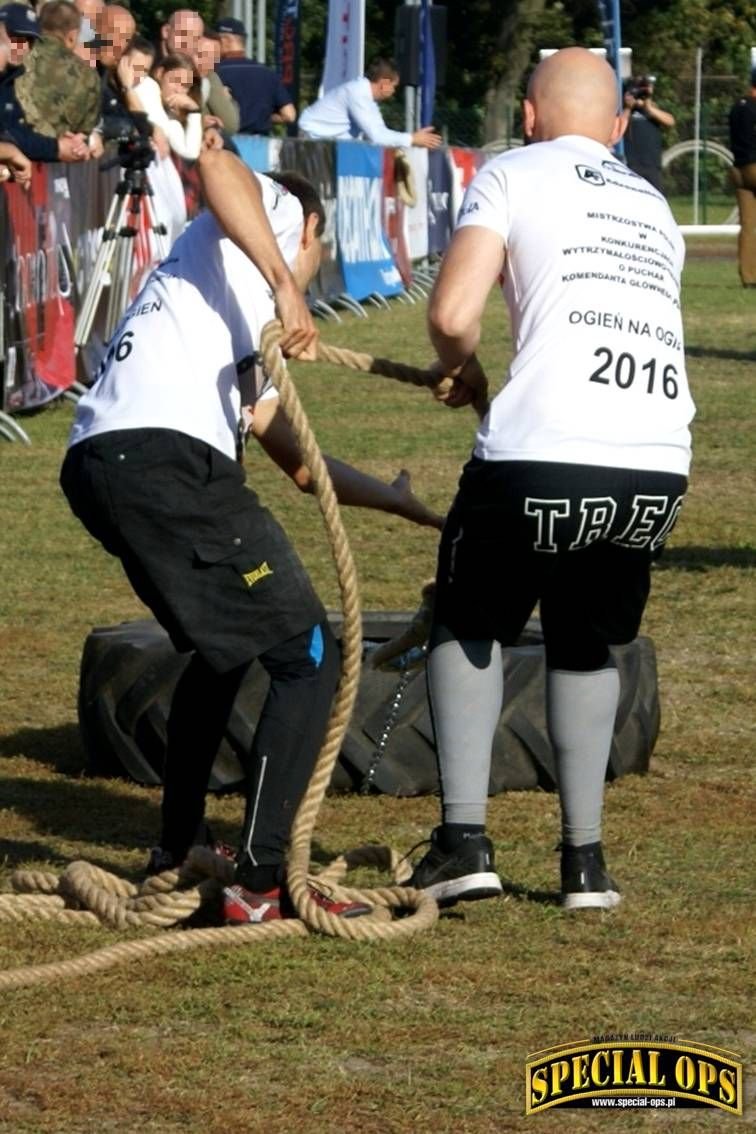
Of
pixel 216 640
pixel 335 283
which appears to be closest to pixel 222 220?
pixel 216 640

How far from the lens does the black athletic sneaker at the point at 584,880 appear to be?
4867 mm

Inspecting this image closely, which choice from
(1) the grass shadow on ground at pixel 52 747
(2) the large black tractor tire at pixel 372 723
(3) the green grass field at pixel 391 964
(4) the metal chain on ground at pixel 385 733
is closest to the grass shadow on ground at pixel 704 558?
(3) the green grass field at pixel 391 964

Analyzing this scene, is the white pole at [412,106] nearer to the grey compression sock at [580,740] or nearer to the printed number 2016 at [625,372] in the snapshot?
the grey compression sock at [580,740]

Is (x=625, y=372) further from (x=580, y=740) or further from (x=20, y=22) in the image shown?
(x=20, y=22)

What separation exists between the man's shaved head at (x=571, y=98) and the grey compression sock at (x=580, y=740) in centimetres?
118

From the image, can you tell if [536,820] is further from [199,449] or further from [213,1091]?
[213,1091]

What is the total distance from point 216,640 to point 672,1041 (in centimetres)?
129

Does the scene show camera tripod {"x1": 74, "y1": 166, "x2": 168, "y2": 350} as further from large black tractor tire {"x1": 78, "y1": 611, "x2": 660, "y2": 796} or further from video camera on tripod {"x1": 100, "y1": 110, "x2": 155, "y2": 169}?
large black tractor tire {"x1": 78, "y1": 611, "x2": 660, "y2": 796}

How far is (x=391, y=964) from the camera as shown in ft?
14.8

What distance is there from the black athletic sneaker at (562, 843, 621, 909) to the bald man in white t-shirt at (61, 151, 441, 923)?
47 centimetres

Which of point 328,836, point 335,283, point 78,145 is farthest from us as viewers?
point 335,283

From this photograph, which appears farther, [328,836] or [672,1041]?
[328,836]

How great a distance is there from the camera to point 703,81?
49.6 metres

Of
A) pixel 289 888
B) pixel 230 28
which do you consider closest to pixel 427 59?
pixel 230 28
